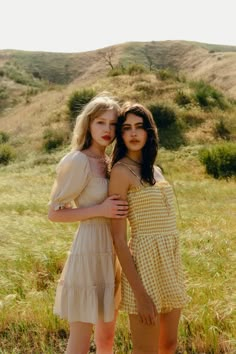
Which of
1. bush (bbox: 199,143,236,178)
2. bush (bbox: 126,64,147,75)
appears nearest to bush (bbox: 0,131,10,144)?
bush (bbox: 126,64,147,75)

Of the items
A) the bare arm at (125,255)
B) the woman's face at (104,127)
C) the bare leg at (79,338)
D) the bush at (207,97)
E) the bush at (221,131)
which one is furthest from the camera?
the bush at (207,97)

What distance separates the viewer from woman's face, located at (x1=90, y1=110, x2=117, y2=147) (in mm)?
2840

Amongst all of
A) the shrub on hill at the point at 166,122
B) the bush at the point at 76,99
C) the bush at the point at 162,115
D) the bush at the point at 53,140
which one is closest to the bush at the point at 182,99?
the shrub on hill at the point at 166,122

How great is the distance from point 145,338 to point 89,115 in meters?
1.34

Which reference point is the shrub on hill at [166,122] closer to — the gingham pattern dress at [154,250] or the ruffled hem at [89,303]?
the gingham pattern dress at [154,250]

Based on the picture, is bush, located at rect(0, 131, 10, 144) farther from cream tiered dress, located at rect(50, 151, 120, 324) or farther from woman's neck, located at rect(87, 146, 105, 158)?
cream tiered dress, located at rect(50, 151, 120, 324)

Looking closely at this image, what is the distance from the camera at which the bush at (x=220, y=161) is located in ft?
51.8

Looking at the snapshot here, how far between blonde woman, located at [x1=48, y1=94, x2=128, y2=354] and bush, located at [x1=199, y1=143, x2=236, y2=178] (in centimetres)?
1303

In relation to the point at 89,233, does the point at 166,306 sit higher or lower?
lower

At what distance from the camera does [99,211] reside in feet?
8.93

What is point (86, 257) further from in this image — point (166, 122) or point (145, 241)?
point (166, 122)

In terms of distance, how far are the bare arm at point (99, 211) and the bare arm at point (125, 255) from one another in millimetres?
51

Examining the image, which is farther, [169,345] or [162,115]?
[162,115]

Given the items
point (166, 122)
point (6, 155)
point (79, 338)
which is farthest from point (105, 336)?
point (6, 155)
